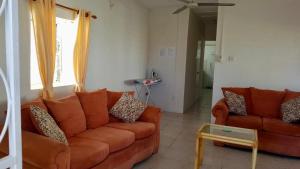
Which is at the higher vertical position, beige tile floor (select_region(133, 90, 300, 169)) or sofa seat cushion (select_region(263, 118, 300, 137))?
sofa seat cushion (select_region(263, 118, 300, 137))

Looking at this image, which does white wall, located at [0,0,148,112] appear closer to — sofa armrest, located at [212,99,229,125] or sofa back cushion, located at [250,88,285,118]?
sofa armrest, located at [212,99,229,125]

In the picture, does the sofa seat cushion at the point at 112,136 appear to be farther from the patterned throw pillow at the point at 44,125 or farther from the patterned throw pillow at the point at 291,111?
the patterned throw pillow at the point at 291,111

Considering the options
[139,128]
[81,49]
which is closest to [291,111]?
[139,128]

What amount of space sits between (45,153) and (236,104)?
3.11 m

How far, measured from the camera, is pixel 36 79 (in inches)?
128

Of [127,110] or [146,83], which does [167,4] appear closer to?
[146,83]

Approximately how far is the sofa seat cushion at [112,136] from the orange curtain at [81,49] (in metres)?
1.02

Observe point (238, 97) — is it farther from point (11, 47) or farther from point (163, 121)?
point (11, 47)

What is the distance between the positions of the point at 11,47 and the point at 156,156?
288 centimetres

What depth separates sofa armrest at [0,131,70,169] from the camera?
6.19 feet

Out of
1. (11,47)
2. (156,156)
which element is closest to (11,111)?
(11,47)

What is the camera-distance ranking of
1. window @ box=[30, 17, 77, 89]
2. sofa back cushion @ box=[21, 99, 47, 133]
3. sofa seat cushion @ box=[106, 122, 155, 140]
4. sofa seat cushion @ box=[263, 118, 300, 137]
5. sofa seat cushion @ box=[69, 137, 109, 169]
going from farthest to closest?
window @ box=[30, 17, 77, 89]
sofa seat cushion @ box=[263, 118, 300, 137]
sofa seat cushion @ box=[106, 122, 155, 140]
sofa back cushion @ box=[21, 99, 47, 133]
sofa seat cushion @ box=[69, 137, 109, 169]

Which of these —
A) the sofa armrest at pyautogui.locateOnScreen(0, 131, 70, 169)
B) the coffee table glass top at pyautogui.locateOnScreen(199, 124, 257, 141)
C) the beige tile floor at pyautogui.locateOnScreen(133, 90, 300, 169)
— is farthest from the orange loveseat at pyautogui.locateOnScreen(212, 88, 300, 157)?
the sofa armrest at pyautogui.locateOnScreen(0, 131, 70, 169)

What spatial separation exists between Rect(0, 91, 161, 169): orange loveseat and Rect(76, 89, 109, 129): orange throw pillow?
98 millimetres
